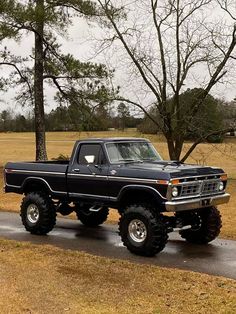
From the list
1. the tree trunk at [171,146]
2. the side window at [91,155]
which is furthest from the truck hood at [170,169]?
the tree trunk at [171,146]

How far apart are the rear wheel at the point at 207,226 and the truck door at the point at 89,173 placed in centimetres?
193

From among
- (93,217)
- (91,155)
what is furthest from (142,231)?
(93,217)

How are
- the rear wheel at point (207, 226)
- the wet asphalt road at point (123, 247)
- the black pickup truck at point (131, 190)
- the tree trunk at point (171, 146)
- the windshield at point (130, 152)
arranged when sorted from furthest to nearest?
the tree trunk at point (171, 146), the rear wheel at point (207, 226), the windshield at point (130, 152), the black pickup truck at point (131, 190), the wet asphalt road at point (123, 247)

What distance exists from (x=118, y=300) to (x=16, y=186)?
566 cm

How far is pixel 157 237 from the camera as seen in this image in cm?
863

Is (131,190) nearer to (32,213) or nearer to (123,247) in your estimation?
(123,247)

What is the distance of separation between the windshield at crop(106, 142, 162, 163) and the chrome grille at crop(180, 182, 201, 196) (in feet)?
4.71

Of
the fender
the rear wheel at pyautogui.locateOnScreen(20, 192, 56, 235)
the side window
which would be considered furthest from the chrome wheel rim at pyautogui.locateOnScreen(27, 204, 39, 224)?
the fender

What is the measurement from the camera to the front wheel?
8.65 meters

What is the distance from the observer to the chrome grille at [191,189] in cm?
869

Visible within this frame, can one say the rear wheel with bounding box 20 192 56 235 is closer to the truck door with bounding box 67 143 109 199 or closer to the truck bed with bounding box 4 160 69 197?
the truck bed with bounding box 4 160 69 197

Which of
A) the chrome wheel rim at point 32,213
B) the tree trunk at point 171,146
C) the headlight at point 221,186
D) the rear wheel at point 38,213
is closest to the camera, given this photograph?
the headlight at point 221,186

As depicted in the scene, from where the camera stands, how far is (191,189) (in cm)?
887

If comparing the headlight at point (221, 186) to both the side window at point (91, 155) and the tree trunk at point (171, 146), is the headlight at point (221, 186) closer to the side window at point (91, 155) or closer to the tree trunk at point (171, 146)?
the side window at point (91, 155)
